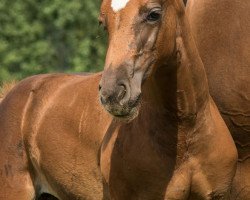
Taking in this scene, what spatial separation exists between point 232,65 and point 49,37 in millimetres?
19394

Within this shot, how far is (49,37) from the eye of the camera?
82.7ft

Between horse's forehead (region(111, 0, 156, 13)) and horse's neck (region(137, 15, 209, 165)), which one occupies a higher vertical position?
horse's forehead (region(111, 0, 156, 13))

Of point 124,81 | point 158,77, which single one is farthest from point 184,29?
point 124,81

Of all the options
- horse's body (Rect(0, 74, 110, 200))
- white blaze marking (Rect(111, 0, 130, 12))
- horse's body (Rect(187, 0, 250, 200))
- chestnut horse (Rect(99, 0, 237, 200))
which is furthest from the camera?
horse's body (Rect(0, 74, 110, 200))

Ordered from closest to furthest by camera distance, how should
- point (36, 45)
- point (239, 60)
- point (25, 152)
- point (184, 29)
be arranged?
point (184, 29) → point (239, 60) → point (25, 152) → point (36, 45)

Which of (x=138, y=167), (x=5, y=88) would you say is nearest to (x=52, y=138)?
(x=5, y=88)

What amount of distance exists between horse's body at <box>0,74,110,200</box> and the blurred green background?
16.2 m

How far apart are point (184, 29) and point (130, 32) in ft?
1.61

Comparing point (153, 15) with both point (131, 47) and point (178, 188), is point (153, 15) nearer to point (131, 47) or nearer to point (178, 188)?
point (131, 47)

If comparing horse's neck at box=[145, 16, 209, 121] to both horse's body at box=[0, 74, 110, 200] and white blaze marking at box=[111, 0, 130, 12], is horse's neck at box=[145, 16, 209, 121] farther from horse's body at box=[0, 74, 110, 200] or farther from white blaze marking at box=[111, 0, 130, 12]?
horse's body at box=[0, 74, 110, 200]

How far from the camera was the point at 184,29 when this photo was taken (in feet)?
17.6

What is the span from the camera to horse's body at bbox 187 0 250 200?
601 cm

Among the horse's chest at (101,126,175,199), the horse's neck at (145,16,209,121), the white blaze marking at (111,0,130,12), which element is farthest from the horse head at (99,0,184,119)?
the horse's chest at (101,126,175,199)

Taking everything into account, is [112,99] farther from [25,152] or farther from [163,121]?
[25,152]
